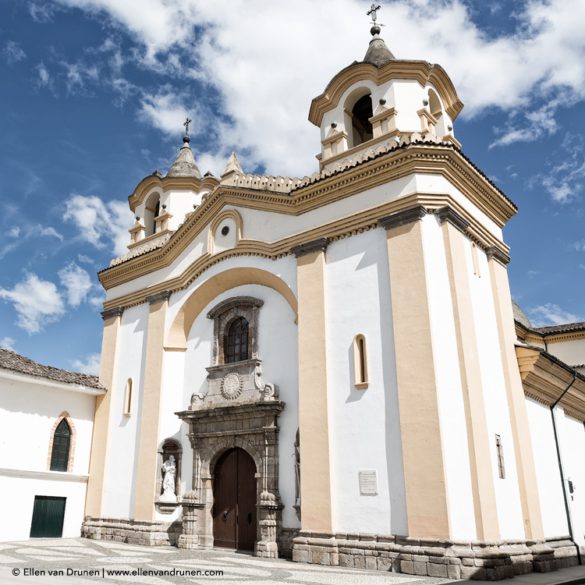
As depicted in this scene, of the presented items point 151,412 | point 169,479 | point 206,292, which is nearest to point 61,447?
point 151,412

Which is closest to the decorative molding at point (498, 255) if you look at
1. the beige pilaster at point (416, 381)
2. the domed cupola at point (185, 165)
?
the beige pilaster at point (416, 381)

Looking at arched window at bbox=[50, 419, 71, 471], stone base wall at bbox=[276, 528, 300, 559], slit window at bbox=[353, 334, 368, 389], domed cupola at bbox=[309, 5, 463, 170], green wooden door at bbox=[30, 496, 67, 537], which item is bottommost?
stone base wall at bbox=[276, 528, 300, 559]

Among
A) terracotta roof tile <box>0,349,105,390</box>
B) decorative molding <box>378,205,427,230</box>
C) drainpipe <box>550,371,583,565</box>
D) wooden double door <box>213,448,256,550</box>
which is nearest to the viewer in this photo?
decorative molding <box>378,205,427,230</box>

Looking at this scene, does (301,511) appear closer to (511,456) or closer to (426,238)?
(511,456)

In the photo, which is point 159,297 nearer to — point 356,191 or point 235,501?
point 235,501

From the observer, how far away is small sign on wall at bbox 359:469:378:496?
38.5 ft

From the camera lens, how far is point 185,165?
2109 cm

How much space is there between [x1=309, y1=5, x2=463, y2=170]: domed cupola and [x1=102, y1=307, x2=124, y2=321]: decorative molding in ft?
27.4

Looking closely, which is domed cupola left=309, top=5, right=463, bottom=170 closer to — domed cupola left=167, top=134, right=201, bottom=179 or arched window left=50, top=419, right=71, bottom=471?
domed cupola left=167, top=134, right=201, bottom=179

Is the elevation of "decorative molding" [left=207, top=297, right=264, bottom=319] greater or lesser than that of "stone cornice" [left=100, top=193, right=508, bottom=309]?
lesser

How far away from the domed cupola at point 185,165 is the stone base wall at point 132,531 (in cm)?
1123

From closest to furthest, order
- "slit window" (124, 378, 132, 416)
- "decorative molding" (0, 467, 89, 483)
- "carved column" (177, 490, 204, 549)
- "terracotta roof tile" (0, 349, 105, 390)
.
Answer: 1. "carved column" (177, 490, 204, 549)
2. "decorative molding" (0, 467, 89, 483)
3. "terracotta roof tile" (0, 349, 105, 390)
4. "slit window" (124, 378, 132, 416)

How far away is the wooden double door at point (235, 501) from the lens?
14375 mm

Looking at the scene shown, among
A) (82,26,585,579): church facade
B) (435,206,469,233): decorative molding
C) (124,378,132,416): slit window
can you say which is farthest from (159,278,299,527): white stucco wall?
(435,206,469,233): decorative molding
